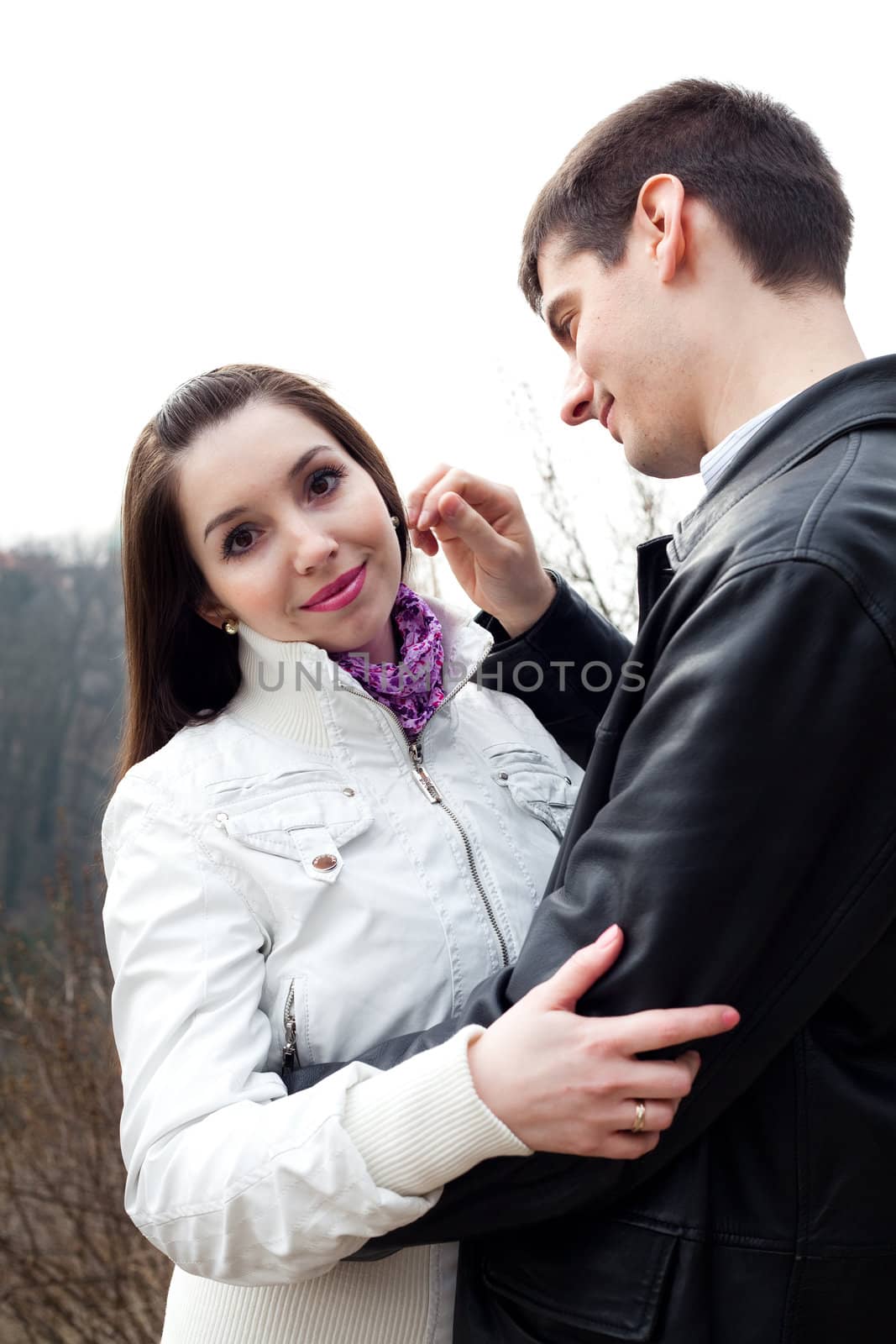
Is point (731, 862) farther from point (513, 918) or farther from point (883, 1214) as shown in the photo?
point (513, 918)

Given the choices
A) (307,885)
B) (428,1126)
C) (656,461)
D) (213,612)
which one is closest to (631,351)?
(656,461)

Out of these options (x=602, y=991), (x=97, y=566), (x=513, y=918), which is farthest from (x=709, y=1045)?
(x=97, y=566)

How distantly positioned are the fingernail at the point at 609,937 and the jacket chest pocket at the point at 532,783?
737 millimetres

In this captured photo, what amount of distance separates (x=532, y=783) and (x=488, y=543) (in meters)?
0.50

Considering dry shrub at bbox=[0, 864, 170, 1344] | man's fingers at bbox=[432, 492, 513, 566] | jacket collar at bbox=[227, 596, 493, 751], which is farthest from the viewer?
dry shrub at bbox=[0, 864, 170, 1344]

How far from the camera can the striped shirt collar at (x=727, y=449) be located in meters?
1.80

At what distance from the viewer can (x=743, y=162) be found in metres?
2.00

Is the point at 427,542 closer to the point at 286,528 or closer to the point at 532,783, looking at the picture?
the point at 286,528

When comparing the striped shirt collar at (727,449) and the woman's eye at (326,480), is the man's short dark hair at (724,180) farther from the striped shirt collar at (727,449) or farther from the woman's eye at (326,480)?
the woman's eye at (326,480)

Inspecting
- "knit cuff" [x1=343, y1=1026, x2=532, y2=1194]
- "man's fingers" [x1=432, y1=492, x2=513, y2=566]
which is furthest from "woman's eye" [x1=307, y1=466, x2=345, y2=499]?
"knit cuff" [x1=343, y1=1026, x2=532, y2=1194]

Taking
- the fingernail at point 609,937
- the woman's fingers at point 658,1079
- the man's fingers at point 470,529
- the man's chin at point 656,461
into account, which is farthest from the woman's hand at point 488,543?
the woman's fingers at point 658,1079

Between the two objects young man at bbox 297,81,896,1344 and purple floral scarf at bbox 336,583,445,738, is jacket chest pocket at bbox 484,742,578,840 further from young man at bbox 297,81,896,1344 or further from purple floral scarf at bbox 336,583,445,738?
young man at bbox 297,81,896,1344

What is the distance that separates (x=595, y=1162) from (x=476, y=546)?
4.13ft

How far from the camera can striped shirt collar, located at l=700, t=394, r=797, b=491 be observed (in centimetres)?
180
